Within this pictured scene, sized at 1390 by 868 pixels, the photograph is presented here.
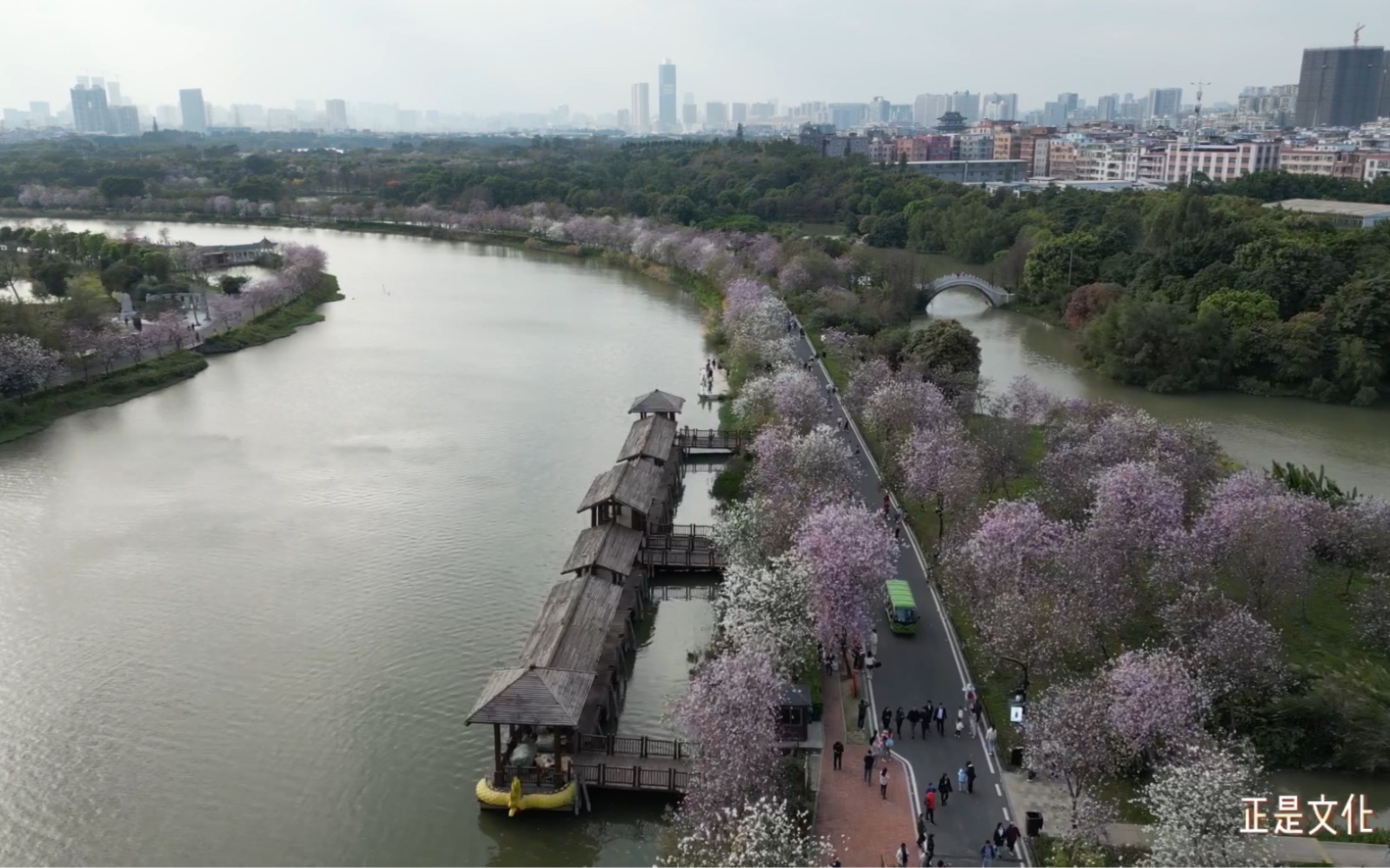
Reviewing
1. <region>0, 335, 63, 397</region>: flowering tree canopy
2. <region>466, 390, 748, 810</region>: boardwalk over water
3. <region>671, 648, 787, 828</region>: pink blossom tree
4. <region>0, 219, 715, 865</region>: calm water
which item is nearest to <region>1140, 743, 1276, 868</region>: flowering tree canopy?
<region>671, 648, 787, 828</region>: pink blossom tree

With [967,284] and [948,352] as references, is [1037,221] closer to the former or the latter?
[967,284]

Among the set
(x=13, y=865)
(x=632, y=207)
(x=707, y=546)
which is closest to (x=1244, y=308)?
(x=707, y=546)

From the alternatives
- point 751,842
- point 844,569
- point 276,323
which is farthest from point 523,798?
point 276,323

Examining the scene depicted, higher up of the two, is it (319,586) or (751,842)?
(751,842)

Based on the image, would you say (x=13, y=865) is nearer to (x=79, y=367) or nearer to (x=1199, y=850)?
(x=1199, y=850)

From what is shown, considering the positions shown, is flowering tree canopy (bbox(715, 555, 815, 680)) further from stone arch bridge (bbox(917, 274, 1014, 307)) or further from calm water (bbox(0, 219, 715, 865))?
stone arch bridge (bbox(917, 274, 1014, 307))

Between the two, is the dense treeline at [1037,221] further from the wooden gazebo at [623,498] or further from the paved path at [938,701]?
the paved path at [938,701]
